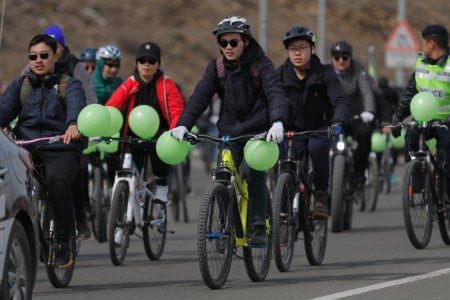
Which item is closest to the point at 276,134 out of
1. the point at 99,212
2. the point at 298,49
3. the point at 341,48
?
the point at 298,49

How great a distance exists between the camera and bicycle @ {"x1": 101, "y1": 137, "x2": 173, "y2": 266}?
15.0 meters

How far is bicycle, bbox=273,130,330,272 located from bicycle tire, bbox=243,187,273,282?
0.12 metres

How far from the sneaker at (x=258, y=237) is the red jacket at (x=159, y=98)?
317 cm

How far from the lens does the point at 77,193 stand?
15.4 m

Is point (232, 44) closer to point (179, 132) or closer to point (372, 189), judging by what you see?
point (179, 132)

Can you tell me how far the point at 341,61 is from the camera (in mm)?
19594

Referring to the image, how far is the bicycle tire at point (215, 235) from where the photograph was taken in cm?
1207

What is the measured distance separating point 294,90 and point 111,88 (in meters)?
3.83

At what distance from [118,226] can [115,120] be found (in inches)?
37.3

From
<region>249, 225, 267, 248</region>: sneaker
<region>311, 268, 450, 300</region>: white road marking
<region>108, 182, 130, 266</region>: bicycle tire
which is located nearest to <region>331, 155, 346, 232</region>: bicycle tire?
<region>108, 182, 130, 266</region>: bicycle tire

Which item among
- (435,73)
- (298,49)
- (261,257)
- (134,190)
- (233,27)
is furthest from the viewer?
(435,73)

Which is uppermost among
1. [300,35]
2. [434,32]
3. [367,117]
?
[434,32]

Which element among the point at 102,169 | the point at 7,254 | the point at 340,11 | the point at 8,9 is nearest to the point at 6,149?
the point at 7,254

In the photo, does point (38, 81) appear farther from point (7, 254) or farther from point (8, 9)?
point (8, 9)
